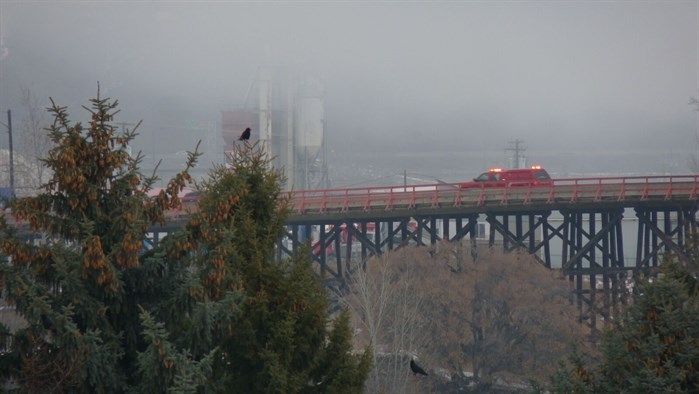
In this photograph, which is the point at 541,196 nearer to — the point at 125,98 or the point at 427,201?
the point at 427,201

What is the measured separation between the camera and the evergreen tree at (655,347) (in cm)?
547

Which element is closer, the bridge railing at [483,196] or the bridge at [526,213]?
the bridge at [526,213]

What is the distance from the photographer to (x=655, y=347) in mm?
5559

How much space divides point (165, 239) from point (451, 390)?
1411 cm

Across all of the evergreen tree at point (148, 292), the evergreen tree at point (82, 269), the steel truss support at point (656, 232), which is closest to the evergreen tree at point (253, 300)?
the evergreen tree at point (148, 292)

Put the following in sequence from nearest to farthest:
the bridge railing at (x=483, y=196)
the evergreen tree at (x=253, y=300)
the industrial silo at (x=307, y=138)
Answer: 1. the evergreen tree at (x=253, y=300)
2. the bridge railing at (x=483, y=196)
3. the industrial silo at (x=307, y=138)

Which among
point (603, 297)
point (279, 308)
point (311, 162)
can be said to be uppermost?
point (311, 162)

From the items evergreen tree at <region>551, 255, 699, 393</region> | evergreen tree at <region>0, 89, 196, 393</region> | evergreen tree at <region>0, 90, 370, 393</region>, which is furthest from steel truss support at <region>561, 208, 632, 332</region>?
evergreen tree at <region>0, 89, 196, 393</region>

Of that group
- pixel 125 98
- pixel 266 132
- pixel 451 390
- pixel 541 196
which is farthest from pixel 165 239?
pixel 125 98

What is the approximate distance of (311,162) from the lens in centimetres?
3919

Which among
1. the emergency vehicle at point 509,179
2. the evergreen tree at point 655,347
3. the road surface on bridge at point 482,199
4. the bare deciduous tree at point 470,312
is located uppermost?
the emergency vehicle at point 509,179

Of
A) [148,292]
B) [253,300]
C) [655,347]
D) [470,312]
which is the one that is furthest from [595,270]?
[148,292]

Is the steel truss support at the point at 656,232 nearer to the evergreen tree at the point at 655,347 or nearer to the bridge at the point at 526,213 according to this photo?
the bridge at the point at 526,213

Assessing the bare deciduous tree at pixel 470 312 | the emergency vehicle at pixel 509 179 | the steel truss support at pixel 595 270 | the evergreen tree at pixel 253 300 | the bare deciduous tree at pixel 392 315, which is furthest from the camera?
the emergency vehicle at pixel 509 179
